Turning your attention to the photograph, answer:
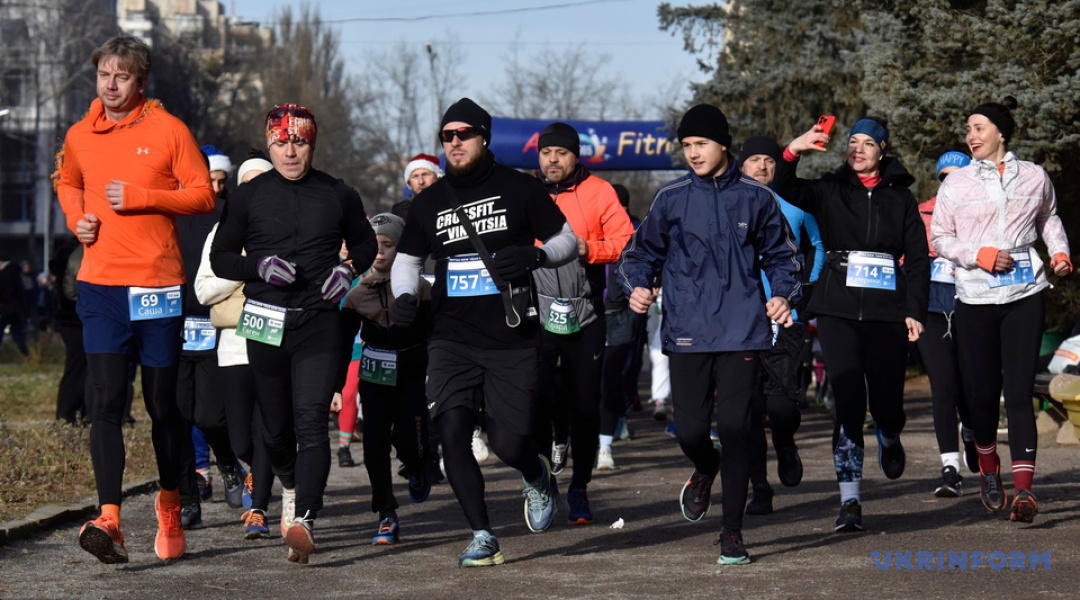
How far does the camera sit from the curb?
7.79 metres

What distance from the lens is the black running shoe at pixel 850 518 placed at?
308 inches

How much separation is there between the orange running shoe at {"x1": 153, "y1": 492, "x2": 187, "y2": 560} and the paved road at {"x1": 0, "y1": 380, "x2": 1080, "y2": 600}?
0.23 feet

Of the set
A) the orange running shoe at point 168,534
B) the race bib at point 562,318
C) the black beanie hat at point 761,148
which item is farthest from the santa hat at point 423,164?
the orange running shoe at point 168,534

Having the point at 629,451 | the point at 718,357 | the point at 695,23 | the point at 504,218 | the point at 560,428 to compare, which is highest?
the point at 695,23

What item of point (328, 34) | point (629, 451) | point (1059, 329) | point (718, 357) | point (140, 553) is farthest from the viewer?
point (328, 34)

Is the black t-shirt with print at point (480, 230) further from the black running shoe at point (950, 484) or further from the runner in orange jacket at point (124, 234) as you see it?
the black running shoe at point (950, 484)

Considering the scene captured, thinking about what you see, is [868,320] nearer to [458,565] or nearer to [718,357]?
[718,357]

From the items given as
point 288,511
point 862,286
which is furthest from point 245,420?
point 862,286

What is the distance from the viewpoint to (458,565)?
6.98m

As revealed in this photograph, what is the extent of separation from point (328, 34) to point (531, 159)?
160 ft

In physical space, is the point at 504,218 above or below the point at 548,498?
above

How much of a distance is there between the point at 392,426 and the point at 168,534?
155 centimetres

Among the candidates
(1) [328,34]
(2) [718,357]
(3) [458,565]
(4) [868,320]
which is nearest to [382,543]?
(3) [458,565]

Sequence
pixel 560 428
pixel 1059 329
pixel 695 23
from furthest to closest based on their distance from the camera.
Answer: pixel 695 23 → pixel 1059 329 → pixel 560 428
